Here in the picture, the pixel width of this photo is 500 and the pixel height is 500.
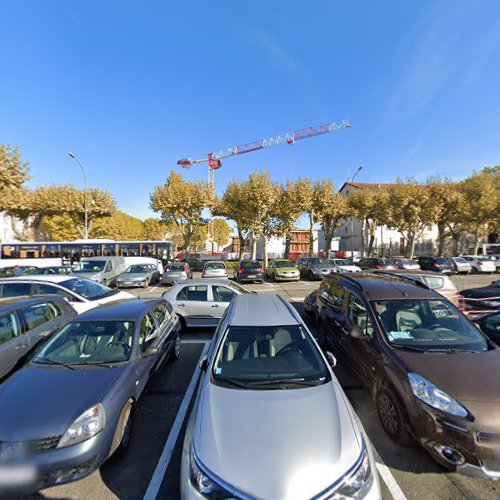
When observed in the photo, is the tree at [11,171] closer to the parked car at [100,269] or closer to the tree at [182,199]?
the parked car at [100,269]

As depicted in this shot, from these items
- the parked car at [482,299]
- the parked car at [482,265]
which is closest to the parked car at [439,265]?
the parked car at [482,265]

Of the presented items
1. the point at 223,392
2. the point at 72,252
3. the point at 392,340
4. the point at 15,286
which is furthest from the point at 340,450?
the point at 72,252

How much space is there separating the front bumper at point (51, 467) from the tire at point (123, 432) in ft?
0.60

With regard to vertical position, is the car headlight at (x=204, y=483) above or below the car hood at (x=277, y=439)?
below

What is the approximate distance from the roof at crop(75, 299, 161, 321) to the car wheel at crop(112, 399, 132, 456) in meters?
1.24

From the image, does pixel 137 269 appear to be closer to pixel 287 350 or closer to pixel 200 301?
pixel 200 301

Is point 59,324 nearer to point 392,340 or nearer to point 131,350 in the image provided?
point 131,350

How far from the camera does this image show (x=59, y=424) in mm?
2285

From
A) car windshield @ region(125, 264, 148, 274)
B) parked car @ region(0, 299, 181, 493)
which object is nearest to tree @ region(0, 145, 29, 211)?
car windshield @ region(125, 264, 148, 274)

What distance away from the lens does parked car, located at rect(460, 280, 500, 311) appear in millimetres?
6961

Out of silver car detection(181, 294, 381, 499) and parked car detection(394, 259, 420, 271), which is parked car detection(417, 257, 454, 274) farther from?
silver car detection(181, 294, 381, 499)

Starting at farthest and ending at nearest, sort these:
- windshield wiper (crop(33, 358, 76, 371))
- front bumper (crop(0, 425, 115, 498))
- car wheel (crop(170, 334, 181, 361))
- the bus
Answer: the bus → car wheel (crop(170, 334, 181, 361)) → windshield wiper (crop(33, 358, 76, 371)) → front bumper (crop(0, 425, 115, 498))

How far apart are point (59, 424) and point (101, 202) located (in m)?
34.2

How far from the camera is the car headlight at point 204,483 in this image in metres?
1.65
